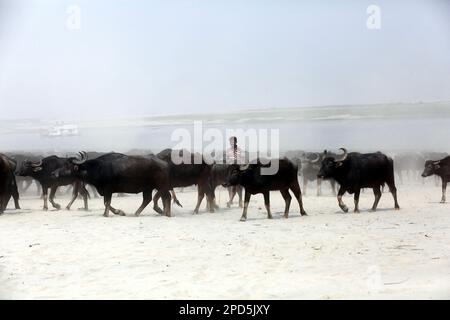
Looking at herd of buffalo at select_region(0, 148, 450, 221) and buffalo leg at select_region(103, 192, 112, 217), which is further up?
herd of buffalo at select_region(0, 148, 450, 221)

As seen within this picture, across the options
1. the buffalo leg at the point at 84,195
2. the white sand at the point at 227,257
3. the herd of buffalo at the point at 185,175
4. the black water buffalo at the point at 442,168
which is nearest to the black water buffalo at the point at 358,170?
the herd of buffalo at the point at 185,175

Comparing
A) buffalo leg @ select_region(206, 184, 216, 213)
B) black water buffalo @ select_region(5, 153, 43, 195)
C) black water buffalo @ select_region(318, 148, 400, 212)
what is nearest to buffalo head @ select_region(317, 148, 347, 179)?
black water buffalo @ select_region(318, 148, 400, 212)

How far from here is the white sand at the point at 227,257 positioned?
586 centimetres

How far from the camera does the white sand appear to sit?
19.2ft

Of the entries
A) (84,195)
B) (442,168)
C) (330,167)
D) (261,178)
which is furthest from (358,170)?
(84,195)

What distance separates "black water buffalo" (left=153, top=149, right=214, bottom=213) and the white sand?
6.74 feet

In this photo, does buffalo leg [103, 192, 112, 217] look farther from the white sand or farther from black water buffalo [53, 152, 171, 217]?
the white sand

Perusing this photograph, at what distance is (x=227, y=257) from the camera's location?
761 centimetres

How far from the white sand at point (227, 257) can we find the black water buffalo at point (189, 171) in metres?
2.05

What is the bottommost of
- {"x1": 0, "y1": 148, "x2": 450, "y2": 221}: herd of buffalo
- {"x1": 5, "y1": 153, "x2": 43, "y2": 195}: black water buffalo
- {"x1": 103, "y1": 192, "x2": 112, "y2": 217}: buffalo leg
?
{"x1": 5, "y1": 153, "x2": 43, "y2": 195}: black water buffalo

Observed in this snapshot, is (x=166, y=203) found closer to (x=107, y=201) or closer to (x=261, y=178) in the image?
(x=107, y=201)

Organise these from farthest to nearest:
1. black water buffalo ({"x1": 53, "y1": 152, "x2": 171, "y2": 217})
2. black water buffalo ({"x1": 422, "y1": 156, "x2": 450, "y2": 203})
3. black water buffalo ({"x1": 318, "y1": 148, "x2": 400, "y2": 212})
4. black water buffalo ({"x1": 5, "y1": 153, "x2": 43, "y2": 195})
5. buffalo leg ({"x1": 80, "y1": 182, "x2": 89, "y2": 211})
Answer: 1. black water buffalo ({"x1": 5, "y1": 153, "x2": 43, "y2": 195})
2. black water buffalo ({"x1": 422, "y1": 156, "x2": 450, "y2": 203})
3. buffalo leg ({"x1": 80, "y1": 182, "x2": 89, "y2": 211})
4. black water buffalo ({"x1": 318, "y1": 148, "x2": 400, "y2": 212})
5. black water buffalo ({"x1": 53, "y1": 152, "x2": 171, "y2": 217})

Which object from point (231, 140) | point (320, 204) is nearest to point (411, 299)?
point (231, 140)

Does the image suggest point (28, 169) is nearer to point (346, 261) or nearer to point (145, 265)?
point (145, 265)
